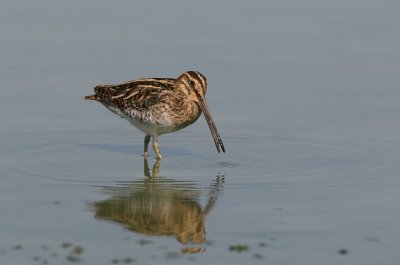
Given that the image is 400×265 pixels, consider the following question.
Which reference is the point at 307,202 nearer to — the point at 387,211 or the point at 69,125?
the point at 387,211

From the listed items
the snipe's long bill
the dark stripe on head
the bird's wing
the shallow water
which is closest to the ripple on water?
the shallow water

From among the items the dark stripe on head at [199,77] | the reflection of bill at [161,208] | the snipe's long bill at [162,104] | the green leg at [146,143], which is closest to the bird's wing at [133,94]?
the snipe's long bill at [162,104]

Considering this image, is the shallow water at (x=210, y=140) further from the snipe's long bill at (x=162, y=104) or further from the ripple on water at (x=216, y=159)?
the snipe's long bill at (x=162, y=104)

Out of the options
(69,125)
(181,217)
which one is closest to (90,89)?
(69,125)

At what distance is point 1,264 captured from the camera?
26.7 feet

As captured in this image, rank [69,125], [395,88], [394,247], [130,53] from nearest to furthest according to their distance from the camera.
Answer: [394,247]
[69,125]
[395,88]
[130,53]

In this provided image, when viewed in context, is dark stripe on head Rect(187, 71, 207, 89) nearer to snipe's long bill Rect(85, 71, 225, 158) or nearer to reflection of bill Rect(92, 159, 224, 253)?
snipe's long bill Rect(85, 71, 225, 158)

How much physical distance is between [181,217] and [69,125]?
13.4 ft

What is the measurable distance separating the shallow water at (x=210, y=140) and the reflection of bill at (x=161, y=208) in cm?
2

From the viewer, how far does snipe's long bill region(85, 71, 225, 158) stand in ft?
41.6

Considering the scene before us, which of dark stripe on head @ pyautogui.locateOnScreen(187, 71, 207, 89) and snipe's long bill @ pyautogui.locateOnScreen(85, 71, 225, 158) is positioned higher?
dark stripe on head @ pyautogui.locateOnScreen(187, 71, 207, 89)

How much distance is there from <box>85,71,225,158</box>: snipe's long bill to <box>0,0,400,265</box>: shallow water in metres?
0.31

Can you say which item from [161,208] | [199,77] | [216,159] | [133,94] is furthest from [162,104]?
[161,208]

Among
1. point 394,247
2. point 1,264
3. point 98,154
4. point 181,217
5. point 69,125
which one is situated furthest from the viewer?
point 69,125
